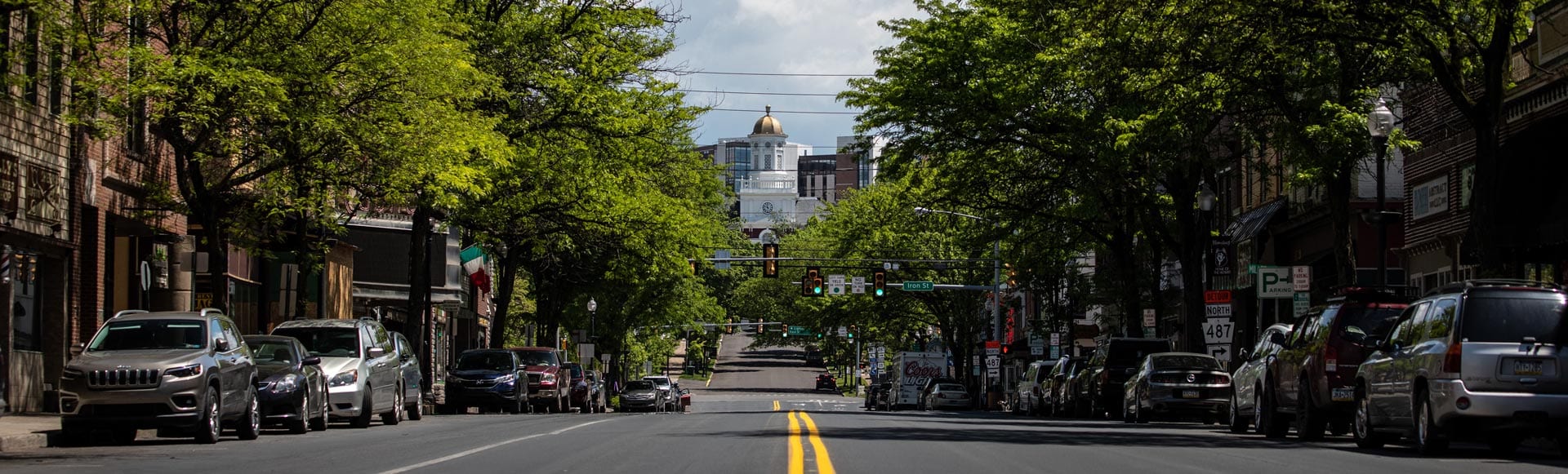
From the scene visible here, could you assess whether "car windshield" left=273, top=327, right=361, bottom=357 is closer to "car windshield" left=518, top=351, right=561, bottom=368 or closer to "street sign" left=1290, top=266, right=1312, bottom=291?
"car windshield" left=518, top=351, right=561, bottom=368

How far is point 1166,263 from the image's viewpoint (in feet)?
191

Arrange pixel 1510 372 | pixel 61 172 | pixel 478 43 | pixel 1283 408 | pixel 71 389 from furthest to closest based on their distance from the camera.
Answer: pixel 478 43 → pixel 61 172 → pixel 1283 408 → pixel 71 389 → pixel 1510 372

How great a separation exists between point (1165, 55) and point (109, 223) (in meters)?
19.4

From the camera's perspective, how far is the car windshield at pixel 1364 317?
21.1m

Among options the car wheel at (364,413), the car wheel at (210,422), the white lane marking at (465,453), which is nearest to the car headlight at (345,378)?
the car wheel at (364,413)

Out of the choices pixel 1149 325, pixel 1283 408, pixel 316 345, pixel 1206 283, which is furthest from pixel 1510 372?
pixel 1206 283

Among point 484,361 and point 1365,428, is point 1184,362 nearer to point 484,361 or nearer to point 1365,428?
point 1365,428

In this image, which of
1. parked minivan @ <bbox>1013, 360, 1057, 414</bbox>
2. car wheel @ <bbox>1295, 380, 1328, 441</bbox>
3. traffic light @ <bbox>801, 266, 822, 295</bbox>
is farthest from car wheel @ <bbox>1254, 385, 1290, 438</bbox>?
traffic light @ <bbox>801, 266, 822, 295</bbox>

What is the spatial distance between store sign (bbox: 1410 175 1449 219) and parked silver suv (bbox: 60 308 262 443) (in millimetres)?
23889

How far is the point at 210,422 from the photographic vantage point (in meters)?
20.6

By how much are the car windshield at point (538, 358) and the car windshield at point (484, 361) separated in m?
3.26

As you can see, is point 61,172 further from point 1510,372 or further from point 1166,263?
point 1166,263

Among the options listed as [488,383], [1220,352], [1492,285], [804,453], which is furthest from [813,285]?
[804,453]

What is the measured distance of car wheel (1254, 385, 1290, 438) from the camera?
77.6 feet
